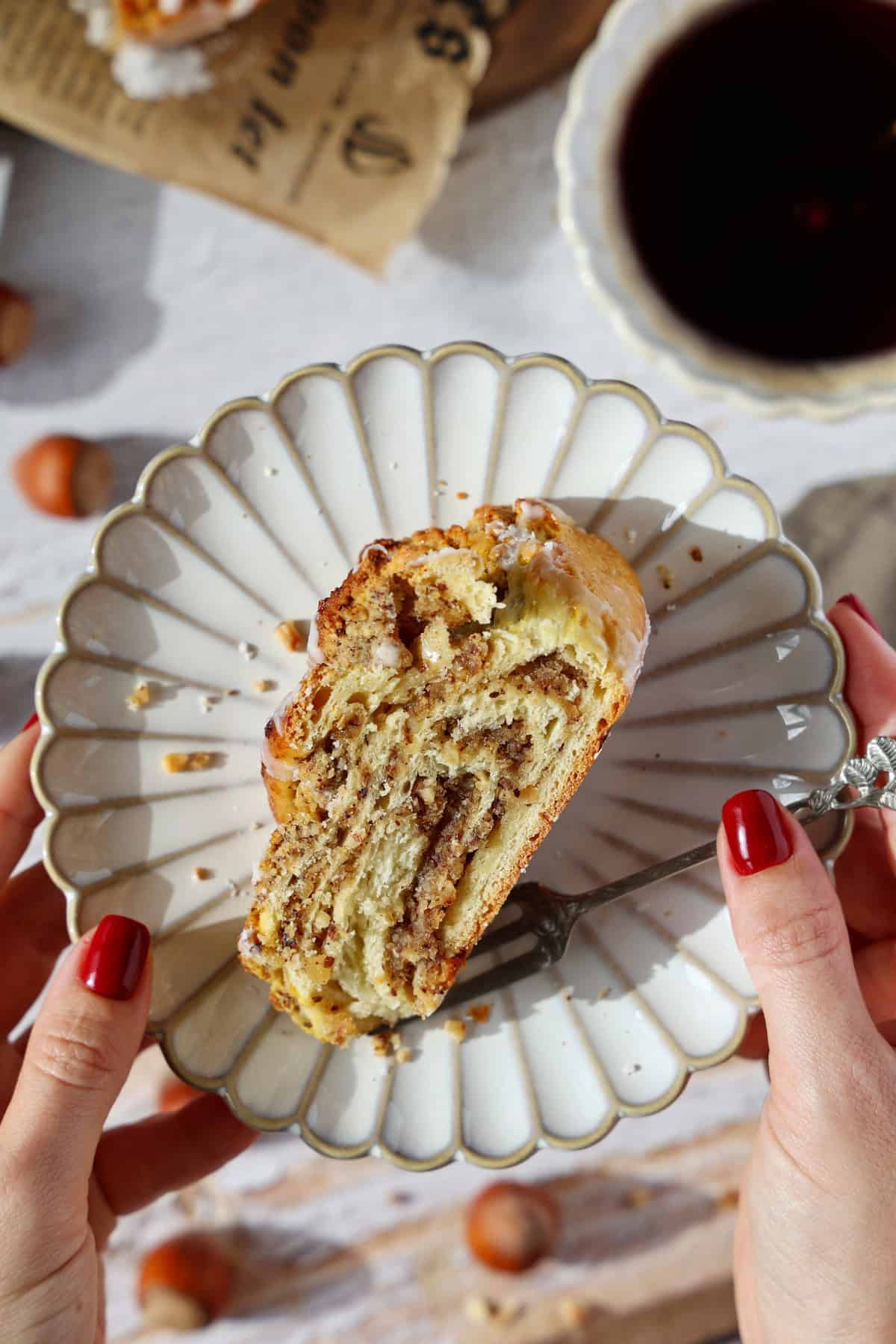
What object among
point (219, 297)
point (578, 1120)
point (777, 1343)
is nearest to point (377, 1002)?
point (578, 1120)

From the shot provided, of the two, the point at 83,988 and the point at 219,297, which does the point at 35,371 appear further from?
the point at 83,988

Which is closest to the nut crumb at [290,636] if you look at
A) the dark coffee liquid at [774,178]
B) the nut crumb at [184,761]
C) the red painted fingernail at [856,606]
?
the nut crumb at [184,761]

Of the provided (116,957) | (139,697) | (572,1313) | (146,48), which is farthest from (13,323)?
(572,1313)

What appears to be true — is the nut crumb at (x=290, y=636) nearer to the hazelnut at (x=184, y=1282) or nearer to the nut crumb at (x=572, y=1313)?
the hazelnut at (x=184, y=1282)

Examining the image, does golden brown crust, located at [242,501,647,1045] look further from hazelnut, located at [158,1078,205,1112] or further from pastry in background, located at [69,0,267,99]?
pastry in background, located at [69,0,267,99]

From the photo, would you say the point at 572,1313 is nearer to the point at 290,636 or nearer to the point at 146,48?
the point at 290,636
